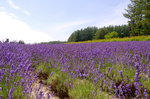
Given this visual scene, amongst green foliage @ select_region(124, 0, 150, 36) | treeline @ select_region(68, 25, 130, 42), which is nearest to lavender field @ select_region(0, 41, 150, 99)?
green foliage @ select_region(124, 0, 150, 36)

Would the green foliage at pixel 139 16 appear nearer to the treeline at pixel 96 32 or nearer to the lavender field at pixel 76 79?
the treeline at pixel 96 32

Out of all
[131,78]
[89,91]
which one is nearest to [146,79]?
[131,78]

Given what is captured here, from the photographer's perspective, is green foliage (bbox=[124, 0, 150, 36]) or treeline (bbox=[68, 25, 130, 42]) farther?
treeline (bbox=[68, 25, 130, 42])

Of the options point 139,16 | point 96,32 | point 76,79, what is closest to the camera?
point 76,79

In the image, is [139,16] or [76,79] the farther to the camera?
[139,16]

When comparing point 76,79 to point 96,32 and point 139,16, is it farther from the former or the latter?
point 96,32

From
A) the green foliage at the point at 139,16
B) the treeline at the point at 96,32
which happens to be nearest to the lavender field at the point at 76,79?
the green foliage at the point at 139,16

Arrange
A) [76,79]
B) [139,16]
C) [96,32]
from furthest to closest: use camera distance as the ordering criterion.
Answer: [96,32], [139,16], [76,79]

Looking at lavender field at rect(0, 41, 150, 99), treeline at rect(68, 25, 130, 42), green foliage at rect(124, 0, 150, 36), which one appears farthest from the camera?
treeline at rect(68, 25, 130, 42)

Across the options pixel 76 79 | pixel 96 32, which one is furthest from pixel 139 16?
pixel 76 79

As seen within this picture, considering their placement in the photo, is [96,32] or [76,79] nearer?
[76,79]

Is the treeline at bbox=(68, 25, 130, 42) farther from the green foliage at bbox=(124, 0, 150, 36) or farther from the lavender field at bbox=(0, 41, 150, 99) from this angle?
the lavender field at bbox=(0, 41, 150, 99)

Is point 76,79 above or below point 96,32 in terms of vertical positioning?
below

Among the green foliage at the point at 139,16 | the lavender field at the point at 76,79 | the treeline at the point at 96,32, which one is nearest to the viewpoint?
the lavender field at the point at 76,79
